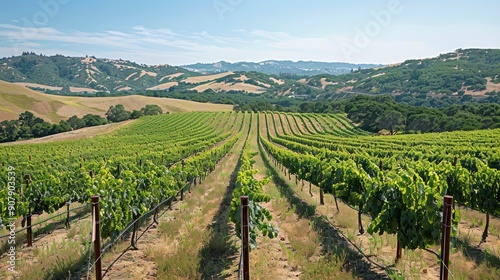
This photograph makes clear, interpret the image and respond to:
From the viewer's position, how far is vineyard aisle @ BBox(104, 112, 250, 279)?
26.3ft

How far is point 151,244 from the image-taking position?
34.2 ft

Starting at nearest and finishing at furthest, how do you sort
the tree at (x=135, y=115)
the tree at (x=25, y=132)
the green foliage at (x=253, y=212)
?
the green foliage at (x=253, y=212) → the tree at (x=25, y=132) → the tree at (x=135, y=115)

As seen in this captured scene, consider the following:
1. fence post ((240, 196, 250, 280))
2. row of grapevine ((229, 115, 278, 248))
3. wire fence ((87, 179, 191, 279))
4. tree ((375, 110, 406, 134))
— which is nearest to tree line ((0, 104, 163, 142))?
tree ((375, 110, 406, 134))

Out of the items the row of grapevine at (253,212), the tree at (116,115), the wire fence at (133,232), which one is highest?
the row of grapevine at (253,212)

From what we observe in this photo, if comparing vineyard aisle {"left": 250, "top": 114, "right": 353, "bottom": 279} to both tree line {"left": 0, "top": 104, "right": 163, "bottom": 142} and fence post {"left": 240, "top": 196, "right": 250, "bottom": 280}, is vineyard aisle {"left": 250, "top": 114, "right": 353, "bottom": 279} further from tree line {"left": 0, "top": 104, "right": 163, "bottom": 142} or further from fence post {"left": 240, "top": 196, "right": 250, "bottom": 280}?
tree line {"left": 0, "top": 104, "right": 163, "bottom": 142}

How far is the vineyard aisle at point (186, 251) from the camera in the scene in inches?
316

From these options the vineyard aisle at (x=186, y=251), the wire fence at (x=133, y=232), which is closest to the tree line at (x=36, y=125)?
the wire fence at (x=133, y=232)

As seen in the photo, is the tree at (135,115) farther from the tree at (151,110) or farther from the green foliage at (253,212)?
the green foliage at (253,212)

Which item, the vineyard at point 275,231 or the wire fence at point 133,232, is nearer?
the vineyard at point 275,231

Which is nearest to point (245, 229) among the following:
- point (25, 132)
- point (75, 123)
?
point (25, 132)

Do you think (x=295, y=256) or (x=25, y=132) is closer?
(x=295, y=256)

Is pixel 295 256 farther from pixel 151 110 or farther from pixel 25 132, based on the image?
pixel 151 110

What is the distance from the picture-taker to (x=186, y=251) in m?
9.09

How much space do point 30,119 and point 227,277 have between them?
109 m
